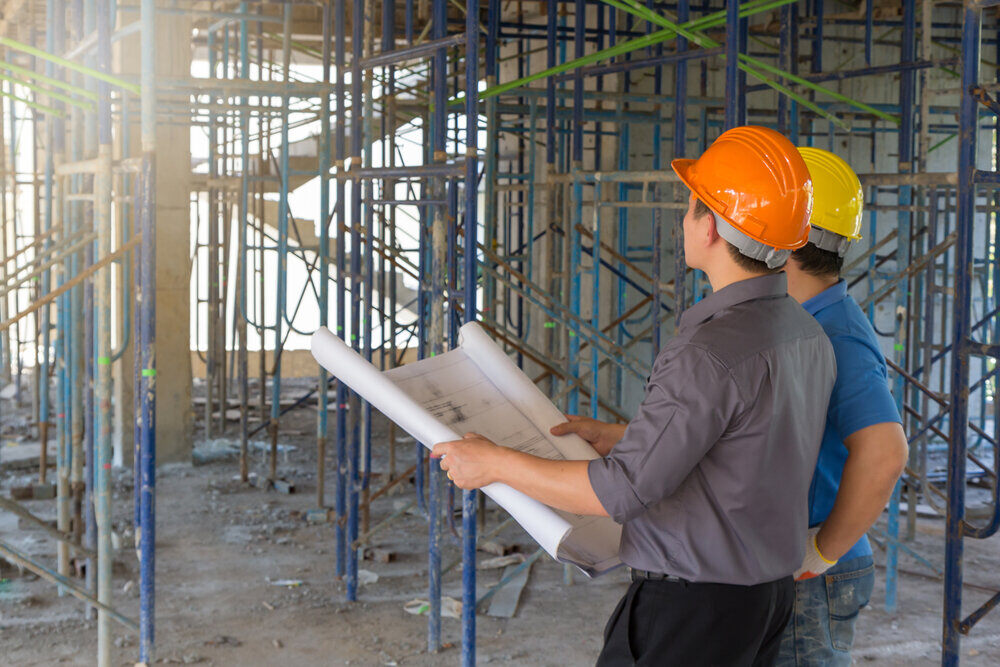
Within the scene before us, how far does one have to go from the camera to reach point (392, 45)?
6004 mm

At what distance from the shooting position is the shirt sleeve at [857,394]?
2664mm

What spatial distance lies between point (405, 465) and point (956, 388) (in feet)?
23.4

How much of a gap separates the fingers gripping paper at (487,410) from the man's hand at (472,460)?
0.04 metres

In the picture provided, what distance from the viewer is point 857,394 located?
267 cm

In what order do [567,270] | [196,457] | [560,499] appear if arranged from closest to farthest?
[560,499] < [567,270] < [196,457]

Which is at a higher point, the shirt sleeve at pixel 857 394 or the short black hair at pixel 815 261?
the short black hair at pixel 815 261

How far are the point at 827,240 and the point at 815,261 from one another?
0.25ft

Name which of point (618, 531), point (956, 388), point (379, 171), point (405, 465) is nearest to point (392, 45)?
point (379, 171)

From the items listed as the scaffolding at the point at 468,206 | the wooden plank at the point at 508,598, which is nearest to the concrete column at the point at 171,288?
the scaffolding at the point at 468,206

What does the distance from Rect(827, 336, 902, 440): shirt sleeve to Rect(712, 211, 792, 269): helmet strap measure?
44 centimetres

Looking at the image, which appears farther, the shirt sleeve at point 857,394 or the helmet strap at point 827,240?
the helmet strap at point 827,240

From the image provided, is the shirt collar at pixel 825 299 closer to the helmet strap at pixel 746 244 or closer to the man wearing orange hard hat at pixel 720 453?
the man wearing orange hard hat at pixel 720 453

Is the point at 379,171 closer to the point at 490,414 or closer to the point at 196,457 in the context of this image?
the point at 490,414

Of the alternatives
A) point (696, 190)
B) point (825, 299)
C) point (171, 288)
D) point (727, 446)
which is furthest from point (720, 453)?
point (171, 288)
